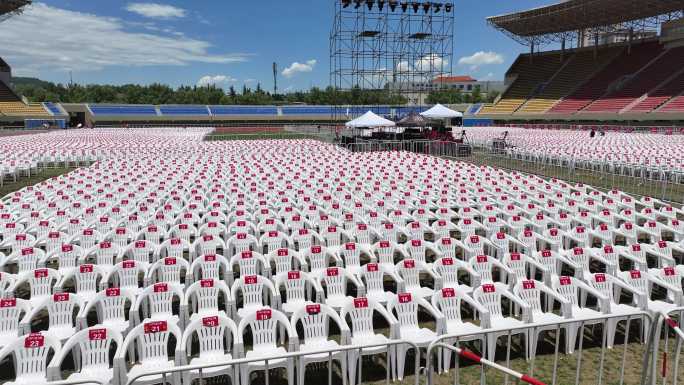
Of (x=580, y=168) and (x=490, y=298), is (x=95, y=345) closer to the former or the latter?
(x=490, y=298)

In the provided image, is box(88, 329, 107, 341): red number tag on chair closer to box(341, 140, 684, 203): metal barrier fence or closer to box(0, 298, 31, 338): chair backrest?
box(0, 298, 31, 338): chair backrest

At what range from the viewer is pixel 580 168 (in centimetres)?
2189

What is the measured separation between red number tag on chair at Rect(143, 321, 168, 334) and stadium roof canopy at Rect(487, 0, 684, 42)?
60913 millimetres

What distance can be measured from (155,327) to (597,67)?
236 feet

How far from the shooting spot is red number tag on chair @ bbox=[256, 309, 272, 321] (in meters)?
5.50

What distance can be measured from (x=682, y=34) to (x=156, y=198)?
213 ft

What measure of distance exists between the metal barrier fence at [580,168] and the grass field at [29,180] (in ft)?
50.6

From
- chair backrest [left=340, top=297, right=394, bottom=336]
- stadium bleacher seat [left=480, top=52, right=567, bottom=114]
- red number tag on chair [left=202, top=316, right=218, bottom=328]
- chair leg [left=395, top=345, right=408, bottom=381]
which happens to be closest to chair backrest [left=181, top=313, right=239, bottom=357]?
red number tag on chair [left=202, top=316, right=218, bottom=328]

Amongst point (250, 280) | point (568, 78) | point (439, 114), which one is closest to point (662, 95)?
point (568, 78)

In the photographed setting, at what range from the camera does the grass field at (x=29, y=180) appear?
18.8 metres

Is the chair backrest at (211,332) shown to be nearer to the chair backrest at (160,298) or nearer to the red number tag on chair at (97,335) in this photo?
the red number tag on chair at (97,335)

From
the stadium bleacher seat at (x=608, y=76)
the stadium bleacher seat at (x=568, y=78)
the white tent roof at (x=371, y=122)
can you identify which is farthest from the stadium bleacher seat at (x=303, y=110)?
the white tent roof at (x=371, y=122)

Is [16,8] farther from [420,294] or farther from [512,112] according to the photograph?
[420,294]

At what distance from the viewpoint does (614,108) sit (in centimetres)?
5434
